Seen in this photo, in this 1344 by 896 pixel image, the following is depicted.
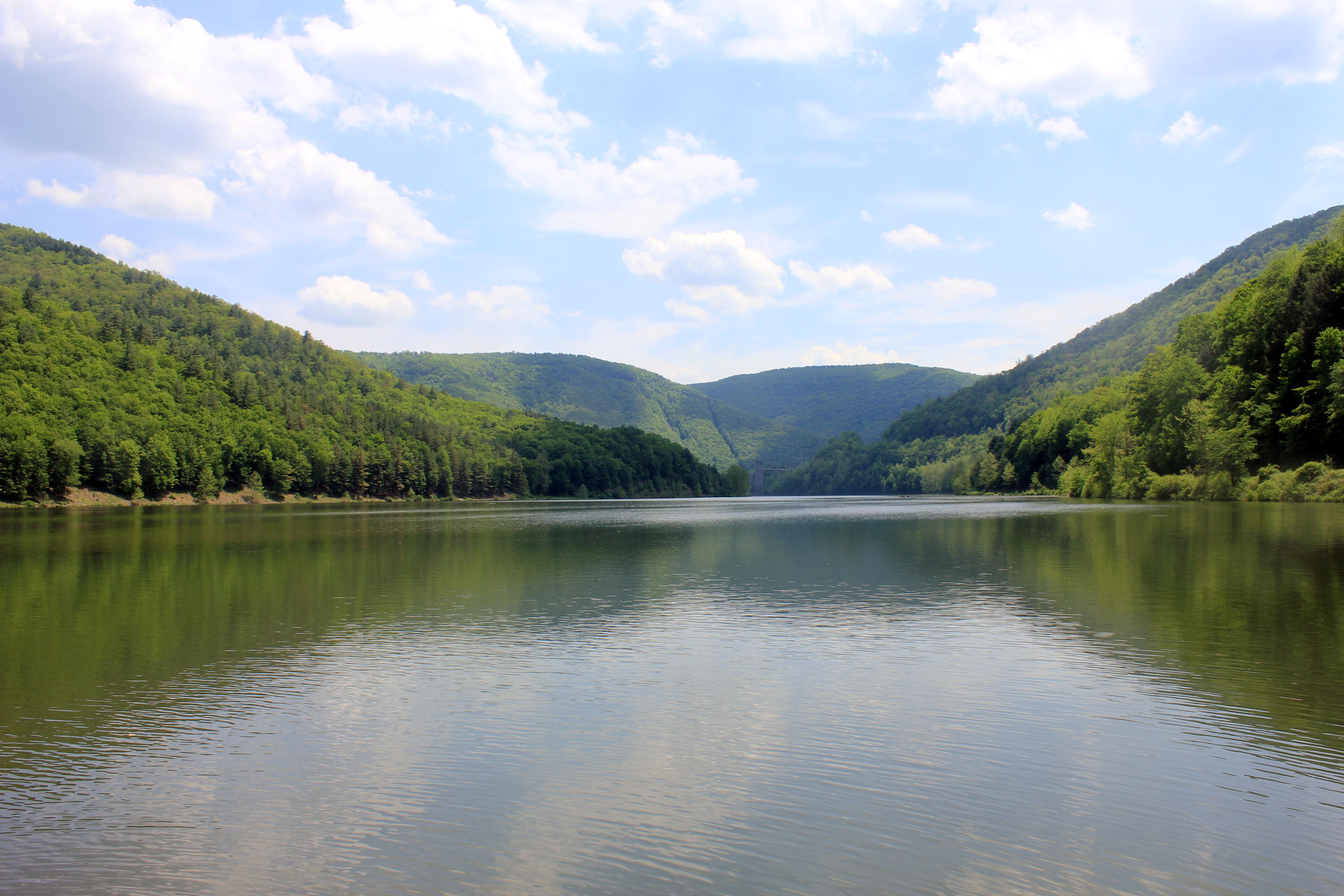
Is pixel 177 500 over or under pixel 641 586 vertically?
over

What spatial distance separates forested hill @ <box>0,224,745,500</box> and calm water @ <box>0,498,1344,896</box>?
97122 millimetres

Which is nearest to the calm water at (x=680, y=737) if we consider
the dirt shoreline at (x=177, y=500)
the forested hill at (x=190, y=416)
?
the dirt shoreline at (x=177, y=500)

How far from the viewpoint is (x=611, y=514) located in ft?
288

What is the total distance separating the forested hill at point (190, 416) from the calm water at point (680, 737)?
97.1 m

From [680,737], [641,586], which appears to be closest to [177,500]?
[641,586]

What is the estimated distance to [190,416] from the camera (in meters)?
134

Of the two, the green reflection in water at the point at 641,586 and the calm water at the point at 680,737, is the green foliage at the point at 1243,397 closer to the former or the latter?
the green reflection in water at the point at 641,586

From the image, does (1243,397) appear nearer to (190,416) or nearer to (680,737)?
(680,737)

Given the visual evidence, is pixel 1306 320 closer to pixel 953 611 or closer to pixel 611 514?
pixel 611 514

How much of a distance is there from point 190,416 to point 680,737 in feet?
473

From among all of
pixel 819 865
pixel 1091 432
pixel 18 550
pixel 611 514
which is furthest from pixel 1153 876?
pixel 1091 432

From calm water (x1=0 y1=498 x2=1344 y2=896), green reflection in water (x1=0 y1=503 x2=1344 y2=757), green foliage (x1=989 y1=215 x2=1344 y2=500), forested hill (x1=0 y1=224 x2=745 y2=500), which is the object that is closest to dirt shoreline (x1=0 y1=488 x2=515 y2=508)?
forested hill (x1=0 y1=224 x2=745 y2=500)

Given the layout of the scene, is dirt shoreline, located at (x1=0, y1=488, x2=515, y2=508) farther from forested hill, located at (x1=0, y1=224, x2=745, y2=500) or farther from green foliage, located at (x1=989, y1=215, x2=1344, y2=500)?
green foliage, located at (x1=989, y1=215, x2=1344, y2=500)

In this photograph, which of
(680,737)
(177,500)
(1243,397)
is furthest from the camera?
(177,500)
